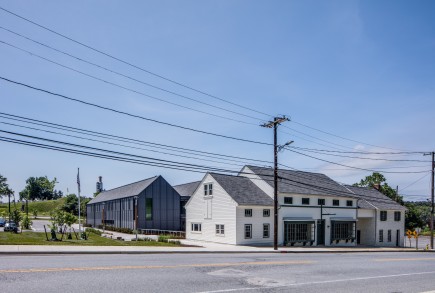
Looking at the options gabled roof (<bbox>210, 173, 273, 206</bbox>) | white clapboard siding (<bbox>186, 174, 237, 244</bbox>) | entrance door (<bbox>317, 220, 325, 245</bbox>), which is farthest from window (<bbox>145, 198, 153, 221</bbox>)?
entrance door (<bbox>317, 220, 325, 245</bbox>)

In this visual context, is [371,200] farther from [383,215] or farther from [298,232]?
[298,232]

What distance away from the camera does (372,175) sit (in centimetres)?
7412

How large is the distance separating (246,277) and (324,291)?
289cm

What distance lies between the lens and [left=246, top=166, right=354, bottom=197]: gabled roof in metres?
41.0

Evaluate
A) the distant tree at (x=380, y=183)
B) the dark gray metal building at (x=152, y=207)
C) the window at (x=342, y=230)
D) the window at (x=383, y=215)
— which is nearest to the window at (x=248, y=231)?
the window at (x=342, y=230)

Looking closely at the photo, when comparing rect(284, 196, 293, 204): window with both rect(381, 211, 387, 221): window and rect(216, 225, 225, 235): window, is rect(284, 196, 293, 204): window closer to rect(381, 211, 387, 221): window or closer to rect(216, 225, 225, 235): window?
rect(216, 225, 225, 235): window

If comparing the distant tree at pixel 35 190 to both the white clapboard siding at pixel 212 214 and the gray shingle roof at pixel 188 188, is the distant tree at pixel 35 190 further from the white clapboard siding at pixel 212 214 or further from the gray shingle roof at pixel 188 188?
the white clapboard siding at pixel 212 214

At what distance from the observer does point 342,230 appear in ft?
146

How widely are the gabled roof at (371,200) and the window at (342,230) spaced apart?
341cm

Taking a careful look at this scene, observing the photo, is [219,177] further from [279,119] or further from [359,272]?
[359,272]

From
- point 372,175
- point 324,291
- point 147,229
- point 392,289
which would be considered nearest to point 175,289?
point 324,291

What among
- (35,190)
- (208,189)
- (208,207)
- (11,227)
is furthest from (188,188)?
(35,190)

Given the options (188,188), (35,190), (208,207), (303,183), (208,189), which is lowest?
(35,190)

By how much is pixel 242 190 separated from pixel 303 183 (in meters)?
7.89
